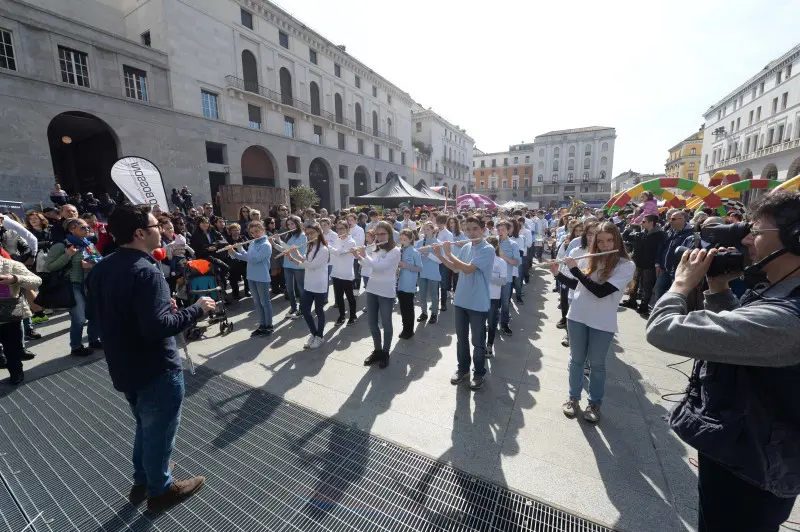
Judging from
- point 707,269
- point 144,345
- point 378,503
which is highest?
point 707,269

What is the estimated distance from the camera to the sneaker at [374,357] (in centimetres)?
479

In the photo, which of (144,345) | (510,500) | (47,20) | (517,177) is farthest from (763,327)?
(517,177)

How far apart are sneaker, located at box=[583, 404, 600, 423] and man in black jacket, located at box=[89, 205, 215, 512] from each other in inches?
149

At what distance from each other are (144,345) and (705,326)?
322 cm

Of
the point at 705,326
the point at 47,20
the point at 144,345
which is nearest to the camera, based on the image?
the point at 705,326

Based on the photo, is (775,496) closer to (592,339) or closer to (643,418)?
(592,339)

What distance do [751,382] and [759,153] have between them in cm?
5050

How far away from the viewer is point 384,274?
4770 mm

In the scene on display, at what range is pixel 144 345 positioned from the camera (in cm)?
227

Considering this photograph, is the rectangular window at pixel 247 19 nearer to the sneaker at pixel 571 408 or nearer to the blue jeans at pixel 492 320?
the blue jeans at pixel 492 320

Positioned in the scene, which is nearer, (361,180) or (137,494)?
(137,494)

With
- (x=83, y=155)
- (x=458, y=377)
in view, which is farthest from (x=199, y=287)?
(x=83, y=155)

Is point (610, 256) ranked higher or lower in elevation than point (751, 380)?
higher

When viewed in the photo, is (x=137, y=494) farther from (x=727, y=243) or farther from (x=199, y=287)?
(x=727, y=243)
